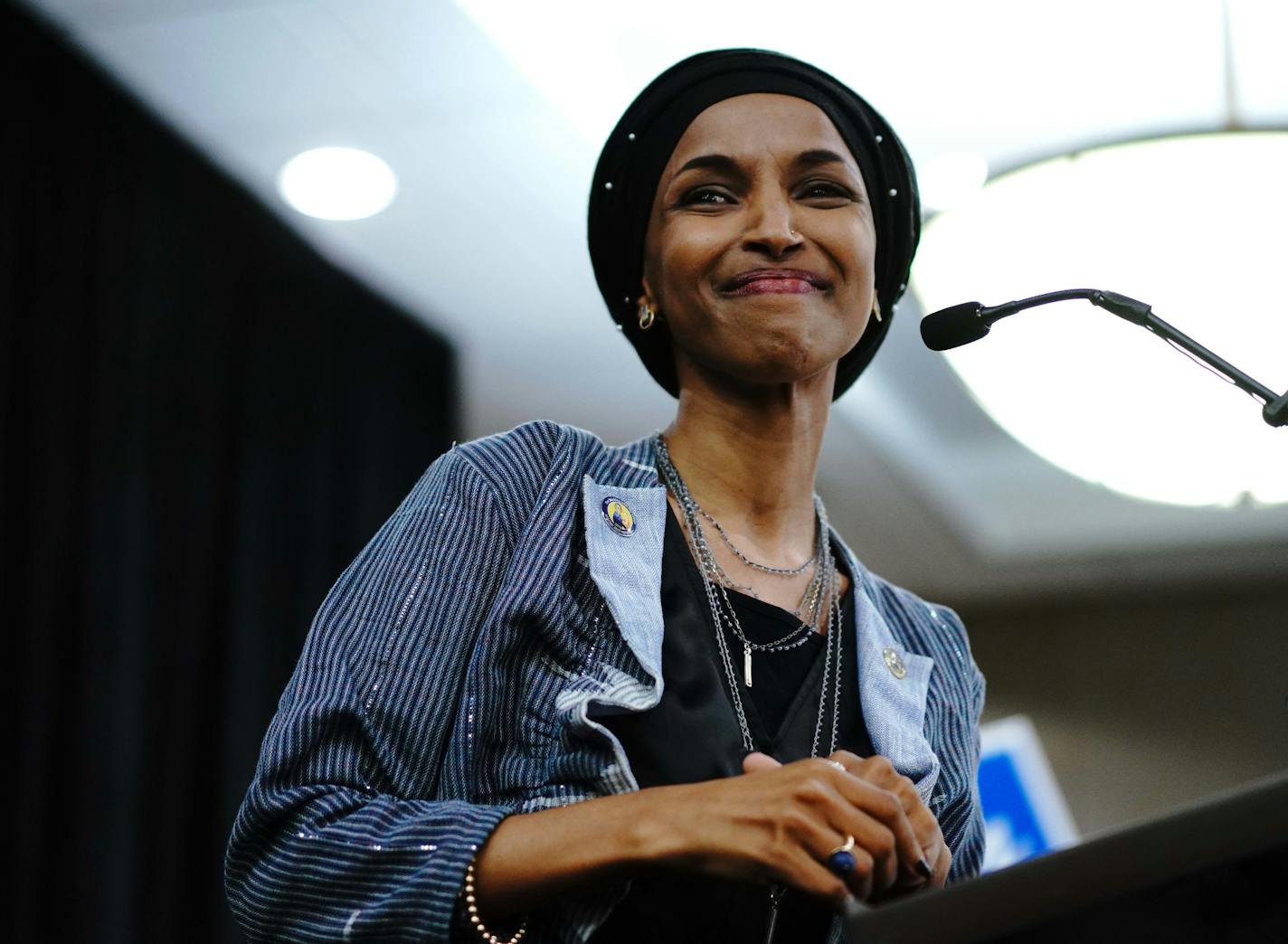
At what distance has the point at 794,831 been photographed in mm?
918

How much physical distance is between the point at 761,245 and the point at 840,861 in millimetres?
667

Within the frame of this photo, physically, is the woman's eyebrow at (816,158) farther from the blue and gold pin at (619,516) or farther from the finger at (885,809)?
the finger at (885,809)

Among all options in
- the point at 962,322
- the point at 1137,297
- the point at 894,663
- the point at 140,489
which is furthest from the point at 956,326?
the point at 140,489

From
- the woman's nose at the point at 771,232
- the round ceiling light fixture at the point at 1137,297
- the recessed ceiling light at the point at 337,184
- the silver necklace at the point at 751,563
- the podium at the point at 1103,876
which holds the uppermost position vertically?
the recessed ceiling light at the point at 337,184

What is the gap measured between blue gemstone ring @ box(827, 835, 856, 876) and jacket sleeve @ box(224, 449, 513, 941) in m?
0.24

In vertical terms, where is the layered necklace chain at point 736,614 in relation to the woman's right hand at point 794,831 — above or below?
above

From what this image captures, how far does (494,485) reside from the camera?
1.27 metres

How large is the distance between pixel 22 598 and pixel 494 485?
2204mm

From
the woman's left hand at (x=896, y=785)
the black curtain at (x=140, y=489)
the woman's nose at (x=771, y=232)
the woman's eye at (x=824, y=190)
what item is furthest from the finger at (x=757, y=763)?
the black curtain at (x=140, y=489)

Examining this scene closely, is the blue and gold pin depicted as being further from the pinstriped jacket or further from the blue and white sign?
the blue and white sign

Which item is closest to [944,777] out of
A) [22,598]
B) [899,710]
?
[899,710]

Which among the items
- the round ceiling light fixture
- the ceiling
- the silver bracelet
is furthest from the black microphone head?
the ceiling

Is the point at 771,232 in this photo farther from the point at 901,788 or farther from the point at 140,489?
the point at 140,489

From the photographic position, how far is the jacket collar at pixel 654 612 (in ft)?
4.06
